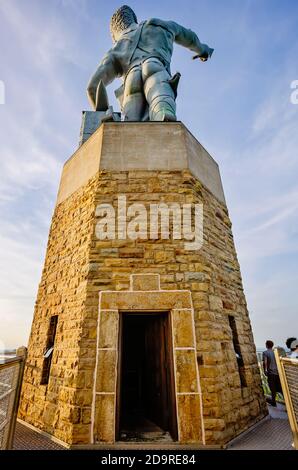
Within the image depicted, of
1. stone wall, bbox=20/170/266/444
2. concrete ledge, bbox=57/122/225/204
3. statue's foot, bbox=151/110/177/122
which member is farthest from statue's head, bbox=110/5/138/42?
stone wall, bbox=20/170/266/444

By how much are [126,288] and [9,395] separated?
1873mm

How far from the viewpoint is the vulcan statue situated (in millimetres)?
6539

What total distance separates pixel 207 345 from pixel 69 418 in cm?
205

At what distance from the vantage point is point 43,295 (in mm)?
4965

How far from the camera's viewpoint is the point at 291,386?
2904mm

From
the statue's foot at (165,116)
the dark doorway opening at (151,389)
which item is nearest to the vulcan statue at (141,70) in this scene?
the statue's foot at (165,116)

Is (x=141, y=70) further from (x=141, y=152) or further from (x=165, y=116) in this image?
(x=141, y=152)

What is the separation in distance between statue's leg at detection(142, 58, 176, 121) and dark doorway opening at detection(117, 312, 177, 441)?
4481mm

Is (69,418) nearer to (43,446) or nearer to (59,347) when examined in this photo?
(43,446)

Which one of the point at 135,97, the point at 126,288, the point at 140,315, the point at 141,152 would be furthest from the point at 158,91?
the point at 140,315

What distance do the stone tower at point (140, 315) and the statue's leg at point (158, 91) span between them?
906mm

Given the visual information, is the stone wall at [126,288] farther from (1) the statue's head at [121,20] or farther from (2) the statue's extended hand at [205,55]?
(1) the statue's head at [121,20]
